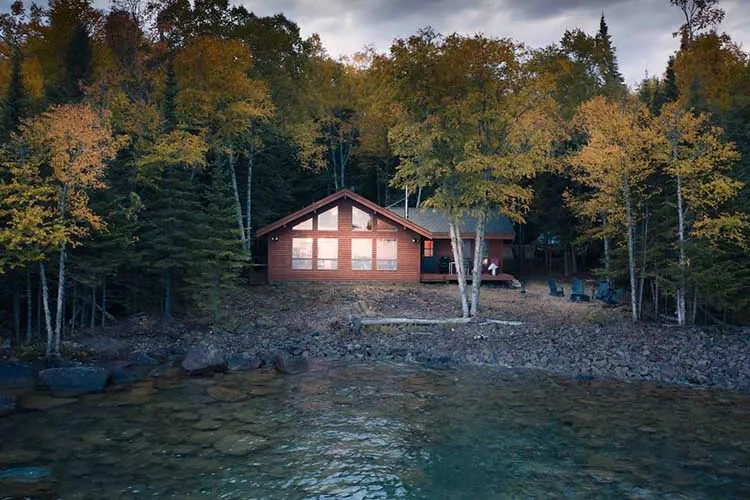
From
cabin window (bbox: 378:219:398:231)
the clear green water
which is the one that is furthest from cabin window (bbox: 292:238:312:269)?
the clear green water

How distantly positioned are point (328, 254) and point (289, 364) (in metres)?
12.8

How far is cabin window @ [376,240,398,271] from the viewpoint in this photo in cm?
2811

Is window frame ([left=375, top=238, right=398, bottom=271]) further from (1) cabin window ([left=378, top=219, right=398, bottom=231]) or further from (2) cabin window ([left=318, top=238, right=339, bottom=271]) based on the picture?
(2) cabin window ([left=318, top=238, right=339, bottom=271])

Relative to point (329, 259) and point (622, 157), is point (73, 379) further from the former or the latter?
point (622, 157)

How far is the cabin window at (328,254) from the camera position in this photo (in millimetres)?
27844

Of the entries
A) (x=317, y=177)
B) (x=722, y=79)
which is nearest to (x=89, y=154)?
(x=317, y=177)

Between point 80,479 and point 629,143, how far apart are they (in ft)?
56.1

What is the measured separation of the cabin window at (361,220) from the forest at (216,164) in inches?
207

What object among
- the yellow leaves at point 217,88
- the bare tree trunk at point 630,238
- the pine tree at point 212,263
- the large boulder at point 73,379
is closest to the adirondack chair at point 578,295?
the bare tree trunk at point 630,238

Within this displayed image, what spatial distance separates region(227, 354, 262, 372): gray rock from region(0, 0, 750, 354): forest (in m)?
3.59

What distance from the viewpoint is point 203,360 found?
15.2 metres

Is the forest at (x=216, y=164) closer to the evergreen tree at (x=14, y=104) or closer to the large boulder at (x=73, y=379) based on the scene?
the evergreen tree at (x=14, y=104)

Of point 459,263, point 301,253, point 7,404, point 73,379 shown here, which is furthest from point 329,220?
point 7,404

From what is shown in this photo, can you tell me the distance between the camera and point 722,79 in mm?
32406
